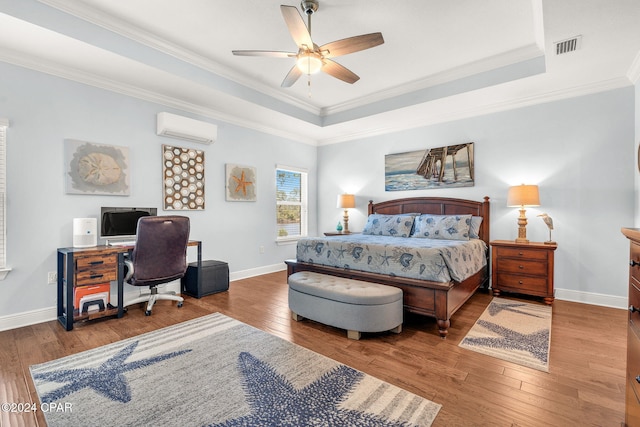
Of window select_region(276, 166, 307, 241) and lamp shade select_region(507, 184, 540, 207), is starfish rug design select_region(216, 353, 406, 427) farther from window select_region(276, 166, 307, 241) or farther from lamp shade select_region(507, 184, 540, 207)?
window select_region(276, 166, 307, 241)

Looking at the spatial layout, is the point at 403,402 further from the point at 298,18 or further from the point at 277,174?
the point at 277,174

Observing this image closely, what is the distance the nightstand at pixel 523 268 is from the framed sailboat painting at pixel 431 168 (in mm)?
1110

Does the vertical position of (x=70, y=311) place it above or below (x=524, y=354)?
above

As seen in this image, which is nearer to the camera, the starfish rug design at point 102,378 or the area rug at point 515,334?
the starfish rug design at point 102,378

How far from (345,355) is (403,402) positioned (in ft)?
2.08

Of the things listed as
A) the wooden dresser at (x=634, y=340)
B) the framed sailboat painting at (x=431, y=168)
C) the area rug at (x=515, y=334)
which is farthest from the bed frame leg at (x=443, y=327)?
the framed sailboat painting at (x=431, y=168)

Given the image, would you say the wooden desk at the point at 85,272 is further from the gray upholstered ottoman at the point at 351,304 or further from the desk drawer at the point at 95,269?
the gray upholstered ottoman at the point at 351,304

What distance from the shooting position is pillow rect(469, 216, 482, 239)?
13.3 feet

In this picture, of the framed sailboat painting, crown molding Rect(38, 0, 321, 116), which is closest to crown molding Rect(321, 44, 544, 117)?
the framed sailboat painting

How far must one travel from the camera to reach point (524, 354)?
7.39ft

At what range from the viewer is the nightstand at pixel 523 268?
345cm

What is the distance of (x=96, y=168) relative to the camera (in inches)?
130

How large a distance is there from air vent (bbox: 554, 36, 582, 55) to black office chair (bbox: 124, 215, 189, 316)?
13.2 feet

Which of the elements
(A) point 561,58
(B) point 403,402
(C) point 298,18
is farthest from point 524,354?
(C) point 298,18
